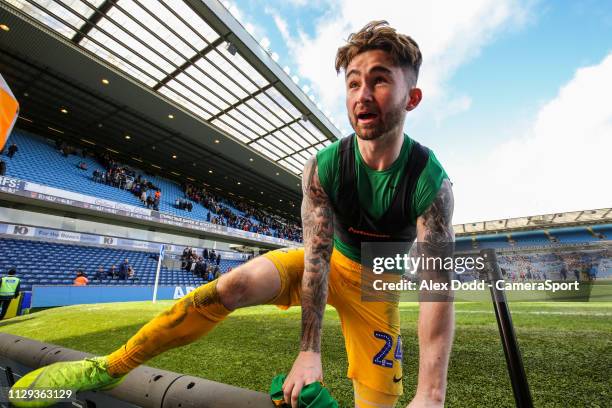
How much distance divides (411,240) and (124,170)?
2564 centimetres

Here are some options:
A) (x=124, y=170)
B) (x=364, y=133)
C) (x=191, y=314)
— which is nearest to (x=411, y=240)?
(x=364, y=133)

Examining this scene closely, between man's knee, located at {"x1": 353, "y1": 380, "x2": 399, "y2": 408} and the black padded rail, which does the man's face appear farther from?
man's knee, located at {"x1": 353, "y1": 380, "x2": 399, "y2": 408}

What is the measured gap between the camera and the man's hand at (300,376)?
41.4 inches

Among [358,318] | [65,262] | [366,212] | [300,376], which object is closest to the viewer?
[300,376]

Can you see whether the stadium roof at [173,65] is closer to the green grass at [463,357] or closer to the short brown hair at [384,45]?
the green grass at [463,357]

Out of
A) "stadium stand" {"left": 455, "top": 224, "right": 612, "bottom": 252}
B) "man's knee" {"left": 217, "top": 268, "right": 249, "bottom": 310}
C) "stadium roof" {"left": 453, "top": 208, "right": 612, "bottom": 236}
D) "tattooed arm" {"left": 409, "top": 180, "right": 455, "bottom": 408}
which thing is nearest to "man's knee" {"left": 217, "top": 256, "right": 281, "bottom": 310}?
"man's knee" {"left": 217, "top": 268, "right": 249, "bottom": 310}

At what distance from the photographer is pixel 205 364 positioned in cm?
280

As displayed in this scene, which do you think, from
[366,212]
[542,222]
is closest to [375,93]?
[366,212]

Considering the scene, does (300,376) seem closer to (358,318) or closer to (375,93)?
(358,318)

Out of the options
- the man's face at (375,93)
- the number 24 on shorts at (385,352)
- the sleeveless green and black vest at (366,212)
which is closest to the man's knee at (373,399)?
the number 24 on shorts at (385,352)

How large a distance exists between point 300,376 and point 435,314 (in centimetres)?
63

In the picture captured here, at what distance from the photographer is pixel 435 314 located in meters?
1.25

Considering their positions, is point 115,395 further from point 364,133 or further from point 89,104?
point 89,104

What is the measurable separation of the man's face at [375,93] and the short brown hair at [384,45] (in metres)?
0.04
